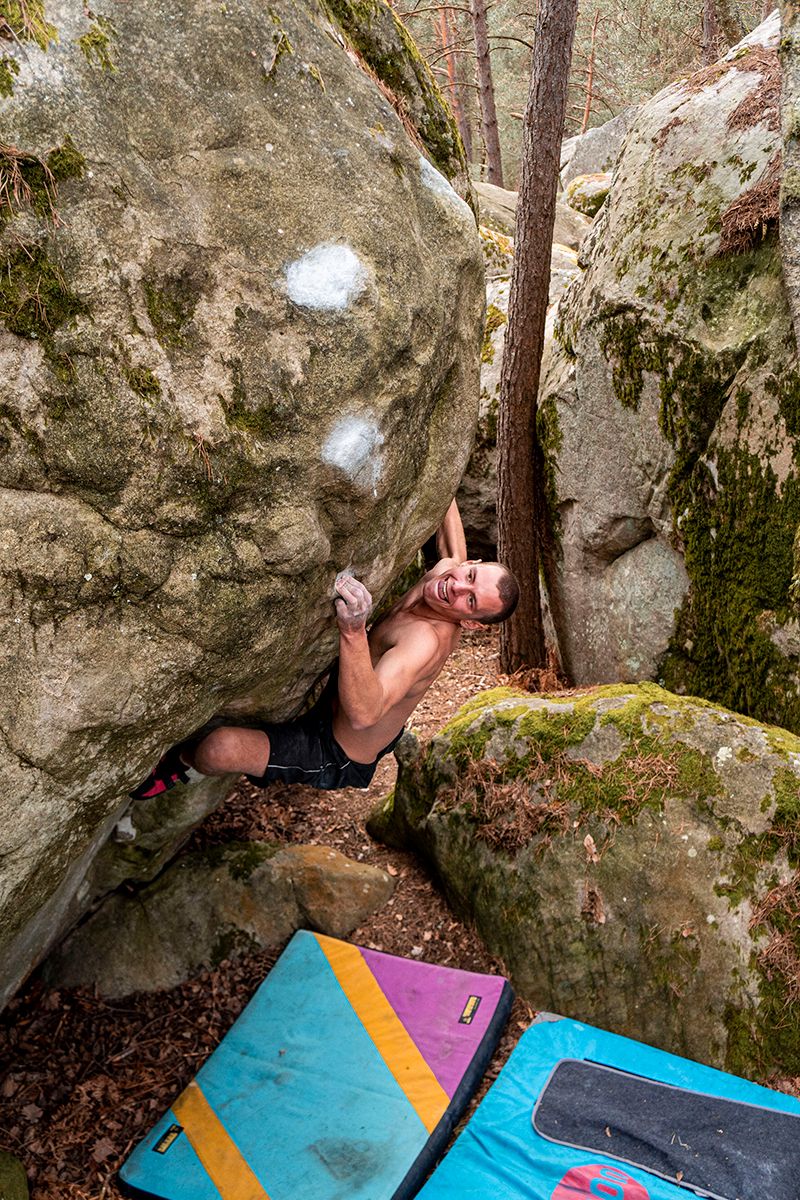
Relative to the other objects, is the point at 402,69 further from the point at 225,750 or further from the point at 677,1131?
the point at 677,1131

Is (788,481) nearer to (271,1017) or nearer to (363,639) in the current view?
(363,639)

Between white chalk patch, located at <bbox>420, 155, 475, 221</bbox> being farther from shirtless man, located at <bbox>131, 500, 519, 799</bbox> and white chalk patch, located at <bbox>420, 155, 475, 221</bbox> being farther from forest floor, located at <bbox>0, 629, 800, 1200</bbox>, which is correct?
forest floor, located at <bbox>0, 629, 800, 1200</bbox>

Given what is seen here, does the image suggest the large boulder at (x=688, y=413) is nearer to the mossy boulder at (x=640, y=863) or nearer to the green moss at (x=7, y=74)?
the mossy boulder at (x=640, y=863)

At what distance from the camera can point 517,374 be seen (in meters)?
8.27

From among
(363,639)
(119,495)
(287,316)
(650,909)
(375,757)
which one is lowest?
(650,909)

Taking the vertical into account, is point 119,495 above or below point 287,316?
below

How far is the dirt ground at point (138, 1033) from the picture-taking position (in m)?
4.93

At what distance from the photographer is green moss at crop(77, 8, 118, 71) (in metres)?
2.99

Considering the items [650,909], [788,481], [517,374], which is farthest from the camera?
[517,374]

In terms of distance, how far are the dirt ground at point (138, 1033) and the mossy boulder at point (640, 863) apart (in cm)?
36

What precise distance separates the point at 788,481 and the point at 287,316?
168 inches

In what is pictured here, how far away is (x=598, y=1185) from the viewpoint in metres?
4.44

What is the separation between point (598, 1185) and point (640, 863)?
1.72m

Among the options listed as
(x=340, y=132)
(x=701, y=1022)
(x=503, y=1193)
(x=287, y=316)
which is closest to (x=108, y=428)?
(x=287, y=316)
